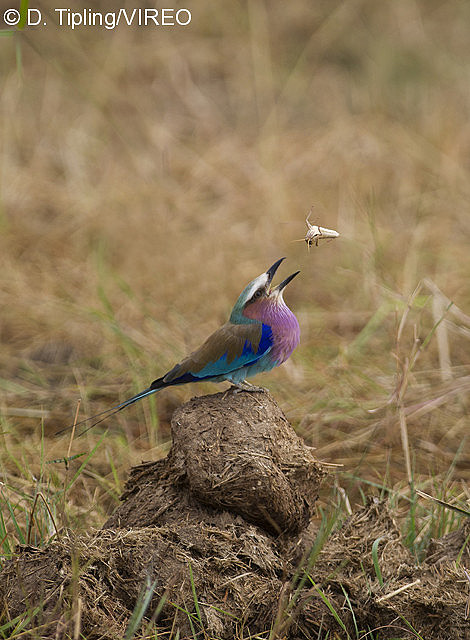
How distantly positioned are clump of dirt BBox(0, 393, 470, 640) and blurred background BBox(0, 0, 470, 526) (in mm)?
767

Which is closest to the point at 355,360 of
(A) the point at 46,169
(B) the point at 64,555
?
(B) the point at 64,555

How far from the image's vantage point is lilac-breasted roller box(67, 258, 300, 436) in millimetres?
3170

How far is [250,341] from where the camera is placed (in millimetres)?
3164

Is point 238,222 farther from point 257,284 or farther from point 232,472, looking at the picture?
point 232,472

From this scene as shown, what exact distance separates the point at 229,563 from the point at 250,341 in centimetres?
79

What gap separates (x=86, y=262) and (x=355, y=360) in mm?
2796

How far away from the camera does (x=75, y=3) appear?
10594 mm

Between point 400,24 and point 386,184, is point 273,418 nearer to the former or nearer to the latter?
point 386,184

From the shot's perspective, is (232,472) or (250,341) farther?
(250,341)

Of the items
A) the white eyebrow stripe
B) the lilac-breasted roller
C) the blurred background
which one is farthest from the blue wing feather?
the blurred background

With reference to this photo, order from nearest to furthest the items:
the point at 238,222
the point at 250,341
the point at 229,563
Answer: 1. the point at 229,563
2. the point at 250,341
3. the point at 238,222

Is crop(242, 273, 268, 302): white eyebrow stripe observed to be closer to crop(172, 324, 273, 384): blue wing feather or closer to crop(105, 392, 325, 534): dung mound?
crop(172, 324, 273, 384): blue wing feather

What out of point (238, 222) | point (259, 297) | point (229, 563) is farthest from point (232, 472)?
point (238, 222)

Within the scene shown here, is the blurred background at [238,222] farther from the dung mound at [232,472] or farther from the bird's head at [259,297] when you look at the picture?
the bird's head at [259,297]
